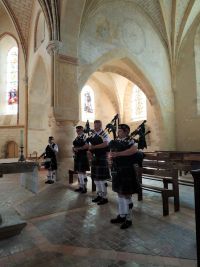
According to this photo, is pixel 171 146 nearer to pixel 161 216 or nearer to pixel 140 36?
pixel 140 36

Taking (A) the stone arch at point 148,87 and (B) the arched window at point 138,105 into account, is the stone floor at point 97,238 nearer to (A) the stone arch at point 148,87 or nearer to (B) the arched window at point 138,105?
(A) the stone arch at point 148,87

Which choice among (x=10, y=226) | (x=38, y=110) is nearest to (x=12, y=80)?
(x=38, y=110)

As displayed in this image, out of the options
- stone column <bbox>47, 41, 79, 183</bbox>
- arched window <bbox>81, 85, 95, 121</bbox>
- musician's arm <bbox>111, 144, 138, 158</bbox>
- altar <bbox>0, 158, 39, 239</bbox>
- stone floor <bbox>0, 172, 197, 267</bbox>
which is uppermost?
arched window <bbox>81, 85, 95, 121</bbox>

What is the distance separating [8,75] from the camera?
1627 cm

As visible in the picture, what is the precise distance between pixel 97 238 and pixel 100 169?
1916 millimetres

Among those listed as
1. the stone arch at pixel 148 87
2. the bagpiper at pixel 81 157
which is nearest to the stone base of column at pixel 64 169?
the bagpiper at pixel 81 157

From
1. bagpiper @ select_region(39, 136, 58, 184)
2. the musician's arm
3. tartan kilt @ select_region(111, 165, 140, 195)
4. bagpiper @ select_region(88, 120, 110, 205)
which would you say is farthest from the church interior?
the musician's arm

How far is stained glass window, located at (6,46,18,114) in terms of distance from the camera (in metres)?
15.8

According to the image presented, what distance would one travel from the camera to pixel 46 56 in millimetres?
10438

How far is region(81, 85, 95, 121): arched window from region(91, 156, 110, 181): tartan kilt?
48.5 ft

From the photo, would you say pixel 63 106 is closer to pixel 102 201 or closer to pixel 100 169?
pixel 100 169

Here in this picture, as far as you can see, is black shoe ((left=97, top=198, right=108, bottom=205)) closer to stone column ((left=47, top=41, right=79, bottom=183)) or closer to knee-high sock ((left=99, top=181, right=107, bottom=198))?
knee-high sock ((left=99, top=181, right=107, bottom=198))

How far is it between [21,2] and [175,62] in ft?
32.6

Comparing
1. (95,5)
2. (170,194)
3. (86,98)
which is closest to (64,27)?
(95,5)
